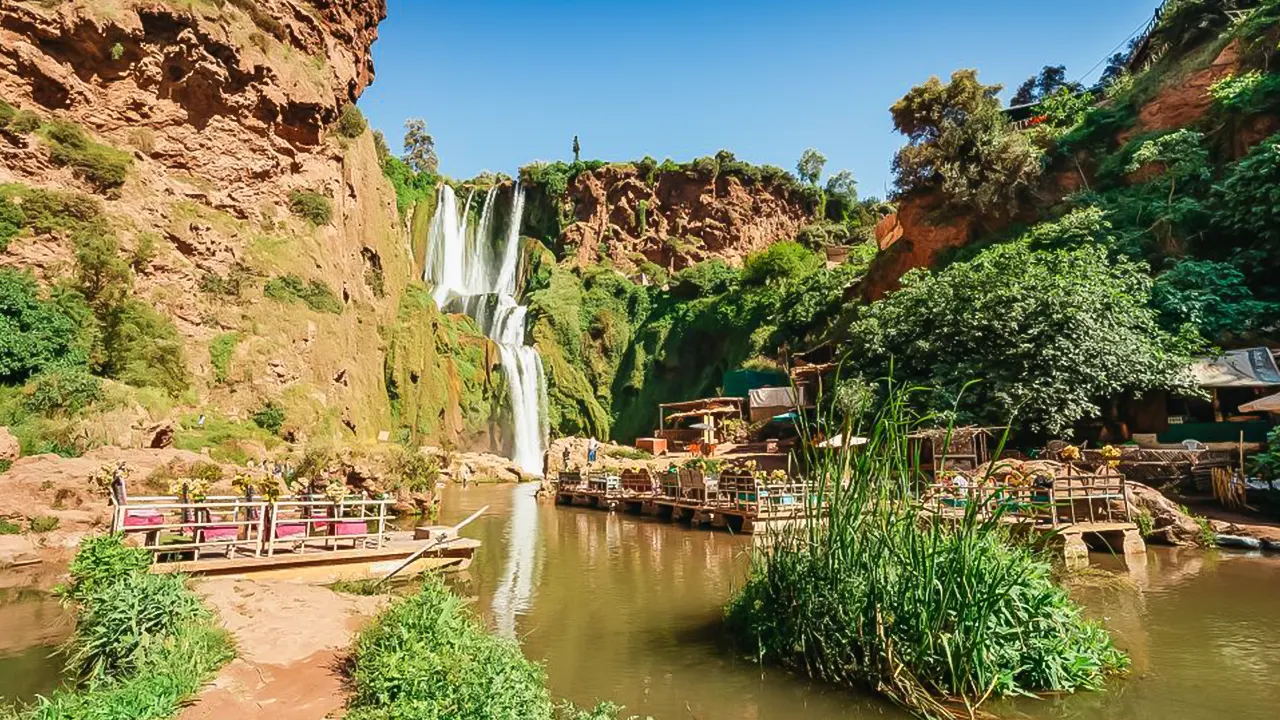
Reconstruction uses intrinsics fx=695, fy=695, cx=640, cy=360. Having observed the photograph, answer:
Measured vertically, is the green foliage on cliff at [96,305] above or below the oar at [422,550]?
above

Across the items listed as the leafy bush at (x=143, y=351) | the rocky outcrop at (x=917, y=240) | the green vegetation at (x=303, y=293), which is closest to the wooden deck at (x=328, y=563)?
the leafy bush at (x=143, y=351)

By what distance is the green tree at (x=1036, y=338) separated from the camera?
64.8 ft

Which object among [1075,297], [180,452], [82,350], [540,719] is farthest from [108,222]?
[1075,297]

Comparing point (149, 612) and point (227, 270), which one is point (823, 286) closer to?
point (227, 270)

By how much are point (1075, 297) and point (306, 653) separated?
2147 centimetres

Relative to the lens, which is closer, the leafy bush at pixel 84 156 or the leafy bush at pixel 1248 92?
the leafy bush at pixel 1248 92

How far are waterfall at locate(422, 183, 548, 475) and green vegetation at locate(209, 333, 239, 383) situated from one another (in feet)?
71.3

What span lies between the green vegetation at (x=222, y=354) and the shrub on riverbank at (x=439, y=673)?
21596 mm

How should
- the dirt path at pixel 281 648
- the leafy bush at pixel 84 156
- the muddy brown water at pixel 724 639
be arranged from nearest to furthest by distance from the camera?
the dirt path at pixel 281 648 → the muddy brown water at pixel 724 639 → the leafy bush at pixel 84 156

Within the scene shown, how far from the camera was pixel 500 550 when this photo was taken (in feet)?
53.3

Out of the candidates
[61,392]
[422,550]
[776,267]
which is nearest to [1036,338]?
[422,550]

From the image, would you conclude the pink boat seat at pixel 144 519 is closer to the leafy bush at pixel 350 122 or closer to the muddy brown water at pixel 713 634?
the muddy brown water at pixel 713 634

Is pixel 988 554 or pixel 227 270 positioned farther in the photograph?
pixel 227 270

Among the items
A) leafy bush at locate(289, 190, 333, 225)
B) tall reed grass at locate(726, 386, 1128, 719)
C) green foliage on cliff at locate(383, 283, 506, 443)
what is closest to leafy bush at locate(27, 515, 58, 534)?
tall reed grass at locate(726, 386, 1128, 719)
